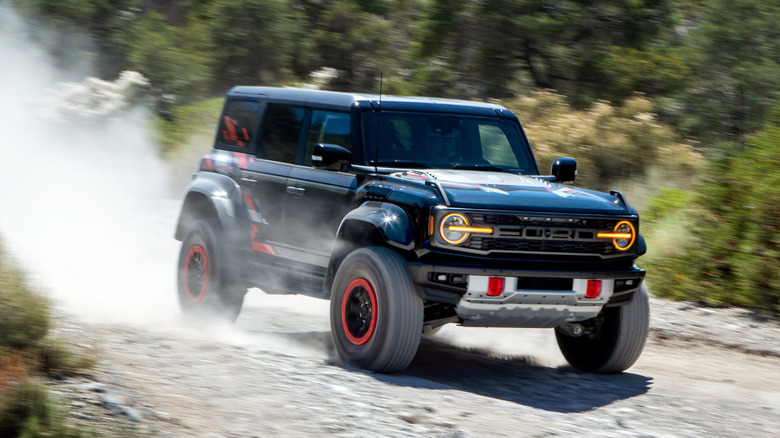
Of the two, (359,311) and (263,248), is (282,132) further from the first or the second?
(359,311)

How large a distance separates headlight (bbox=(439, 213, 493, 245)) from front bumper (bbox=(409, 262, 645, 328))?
18cm

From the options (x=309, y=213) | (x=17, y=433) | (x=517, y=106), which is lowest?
(x=17, y=433)

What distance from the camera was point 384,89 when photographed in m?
23.6

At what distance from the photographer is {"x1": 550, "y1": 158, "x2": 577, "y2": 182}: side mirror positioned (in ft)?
25.8

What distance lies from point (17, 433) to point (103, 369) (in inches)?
40.2

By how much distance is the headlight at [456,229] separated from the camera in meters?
6.46

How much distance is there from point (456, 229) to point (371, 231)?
0.76 metres

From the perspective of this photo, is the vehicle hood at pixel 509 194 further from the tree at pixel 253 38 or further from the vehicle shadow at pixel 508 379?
the tree at pixel 253 38

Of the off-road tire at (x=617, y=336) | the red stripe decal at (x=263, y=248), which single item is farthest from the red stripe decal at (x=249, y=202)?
the off-road tire at (x=617, y=336)

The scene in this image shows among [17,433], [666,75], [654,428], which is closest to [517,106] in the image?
[666,75]

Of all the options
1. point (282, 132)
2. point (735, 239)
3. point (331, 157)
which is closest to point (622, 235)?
point (331, 157)

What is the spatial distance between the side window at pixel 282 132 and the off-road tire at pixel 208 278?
31.7 inches

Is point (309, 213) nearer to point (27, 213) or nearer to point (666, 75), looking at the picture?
point (27, 213)

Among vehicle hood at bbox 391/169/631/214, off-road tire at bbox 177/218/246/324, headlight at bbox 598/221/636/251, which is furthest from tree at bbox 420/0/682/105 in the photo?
headlight at bbox 598/221/636/251
